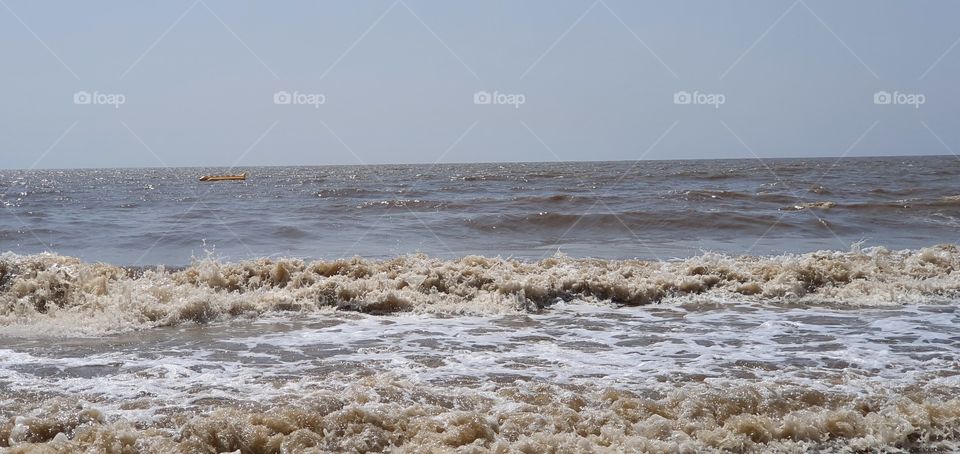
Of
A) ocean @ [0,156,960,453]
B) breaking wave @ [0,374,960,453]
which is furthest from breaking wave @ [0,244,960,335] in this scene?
breaking wave @ [0,374,960,453]

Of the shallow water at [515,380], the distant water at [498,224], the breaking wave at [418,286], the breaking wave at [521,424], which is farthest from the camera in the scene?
the distant water at [498,224]

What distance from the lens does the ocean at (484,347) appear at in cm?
428

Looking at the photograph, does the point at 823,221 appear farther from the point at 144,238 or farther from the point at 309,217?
the point at 144,238

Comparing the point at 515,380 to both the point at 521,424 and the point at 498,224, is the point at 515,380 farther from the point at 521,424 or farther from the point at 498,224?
the point at 498,224

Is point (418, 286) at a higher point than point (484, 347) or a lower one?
higher

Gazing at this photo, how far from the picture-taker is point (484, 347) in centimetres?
653

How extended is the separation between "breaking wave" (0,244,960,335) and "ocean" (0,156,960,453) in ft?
0.11

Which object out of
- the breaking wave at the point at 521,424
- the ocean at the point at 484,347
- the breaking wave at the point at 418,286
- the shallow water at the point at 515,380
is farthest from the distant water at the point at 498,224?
the breaking wave at the point at 521,424

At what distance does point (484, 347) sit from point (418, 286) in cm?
278

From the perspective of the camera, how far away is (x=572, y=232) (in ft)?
54.1

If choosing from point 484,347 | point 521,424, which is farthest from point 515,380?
point 484,347

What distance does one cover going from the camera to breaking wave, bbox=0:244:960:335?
813 cm

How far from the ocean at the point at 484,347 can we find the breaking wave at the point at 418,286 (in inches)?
1.3

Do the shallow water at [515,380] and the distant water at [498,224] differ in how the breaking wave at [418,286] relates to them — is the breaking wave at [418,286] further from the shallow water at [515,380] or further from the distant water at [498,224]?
the distant water at [498,224]
